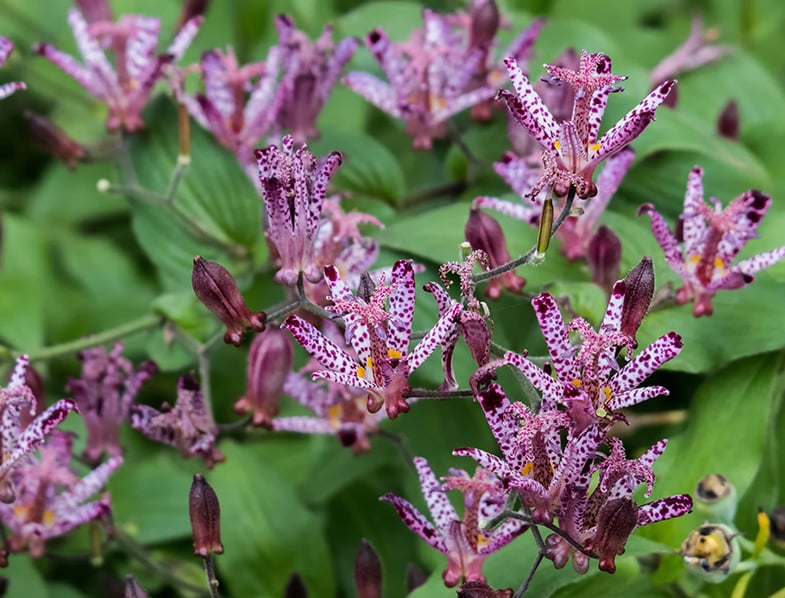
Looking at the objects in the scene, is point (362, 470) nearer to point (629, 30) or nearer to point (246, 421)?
point (246, 421)

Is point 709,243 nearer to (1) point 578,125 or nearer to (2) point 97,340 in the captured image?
(1) point 578,125

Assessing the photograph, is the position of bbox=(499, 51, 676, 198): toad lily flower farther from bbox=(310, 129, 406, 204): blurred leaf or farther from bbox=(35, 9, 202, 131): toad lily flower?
bbox=(35, 9, 202, 131): toad lily flower

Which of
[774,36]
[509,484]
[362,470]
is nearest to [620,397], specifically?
[509,484]

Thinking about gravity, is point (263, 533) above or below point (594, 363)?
below

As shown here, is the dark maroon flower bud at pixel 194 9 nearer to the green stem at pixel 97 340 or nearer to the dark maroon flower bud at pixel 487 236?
the green stem at pixel 97 340

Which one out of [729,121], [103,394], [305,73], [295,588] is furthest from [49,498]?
[729,121]

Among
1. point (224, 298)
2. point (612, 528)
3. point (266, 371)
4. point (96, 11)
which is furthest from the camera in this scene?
point (96, 11)

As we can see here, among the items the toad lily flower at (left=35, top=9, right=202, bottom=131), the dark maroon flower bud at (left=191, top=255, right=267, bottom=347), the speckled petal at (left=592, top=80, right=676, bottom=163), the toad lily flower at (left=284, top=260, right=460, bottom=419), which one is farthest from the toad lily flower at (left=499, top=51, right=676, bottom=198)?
the toad lily flower at (left=35, top=9, right=202, bottom=131)
